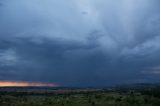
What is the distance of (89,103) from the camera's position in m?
73.2

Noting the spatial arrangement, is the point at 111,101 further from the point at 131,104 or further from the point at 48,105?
the point at 48,105

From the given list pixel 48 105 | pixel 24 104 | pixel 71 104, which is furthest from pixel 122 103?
pixel 24 104

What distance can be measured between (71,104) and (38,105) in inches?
341

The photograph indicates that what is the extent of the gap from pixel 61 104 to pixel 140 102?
21686 millimetres

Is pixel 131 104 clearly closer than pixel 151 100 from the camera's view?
Yes

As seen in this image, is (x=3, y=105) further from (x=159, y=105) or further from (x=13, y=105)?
(x=159, y=105)

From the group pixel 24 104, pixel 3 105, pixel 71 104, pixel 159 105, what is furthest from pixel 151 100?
pixel 3 105

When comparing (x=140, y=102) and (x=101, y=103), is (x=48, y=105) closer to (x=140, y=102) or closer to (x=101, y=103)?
(x=101, y=103)

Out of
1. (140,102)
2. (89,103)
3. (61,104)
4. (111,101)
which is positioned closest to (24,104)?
(61,104)

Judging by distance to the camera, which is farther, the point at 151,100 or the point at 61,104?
the point at 151,100

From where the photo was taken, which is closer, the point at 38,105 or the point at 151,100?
the point at 38,105

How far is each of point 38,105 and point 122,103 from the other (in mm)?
22406

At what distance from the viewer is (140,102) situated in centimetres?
7475

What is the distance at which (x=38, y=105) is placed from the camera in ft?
232
